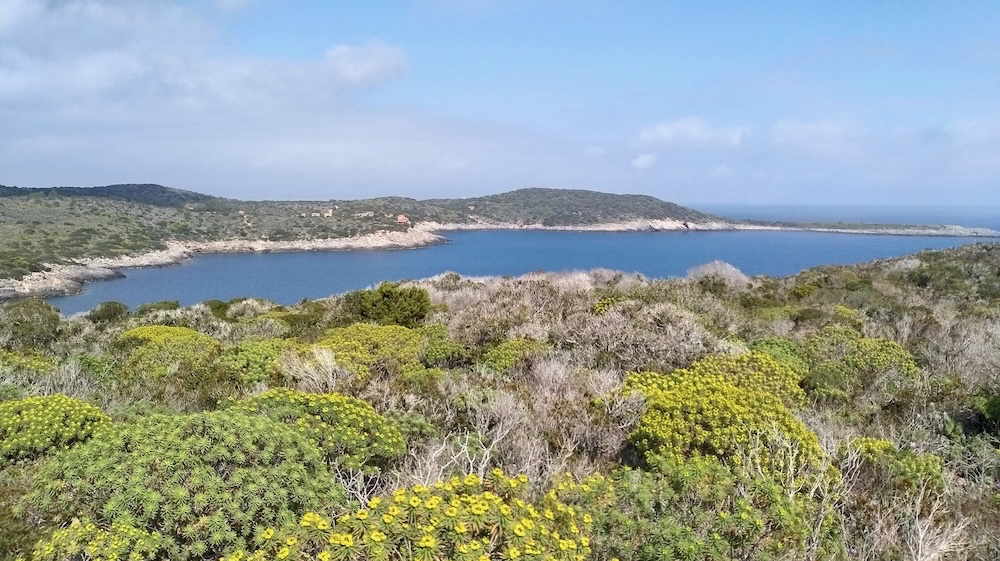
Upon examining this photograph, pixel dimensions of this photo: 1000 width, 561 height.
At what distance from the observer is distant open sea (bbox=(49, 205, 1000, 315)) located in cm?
5928

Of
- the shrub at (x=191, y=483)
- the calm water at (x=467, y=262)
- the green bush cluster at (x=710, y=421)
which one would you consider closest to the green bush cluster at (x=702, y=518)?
the green bush cluster at (x=710, y=421)

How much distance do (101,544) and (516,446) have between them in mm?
3679

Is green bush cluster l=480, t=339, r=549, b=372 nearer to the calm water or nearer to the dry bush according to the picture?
the dry bush

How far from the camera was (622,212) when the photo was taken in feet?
532

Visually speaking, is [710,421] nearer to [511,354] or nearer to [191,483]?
[511,354]

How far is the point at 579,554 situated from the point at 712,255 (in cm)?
9943

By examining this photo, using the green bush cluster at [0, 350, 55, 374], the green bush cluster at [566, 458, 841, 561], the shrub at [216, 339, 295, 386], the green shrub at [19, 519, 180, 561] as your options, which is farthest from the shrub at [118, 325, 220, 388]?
the green bush cluster at [566, 458, 841, 561]

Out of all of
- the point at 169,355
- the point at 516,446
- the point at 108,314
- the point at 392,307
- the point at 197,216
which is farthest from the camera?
the point at 197,216

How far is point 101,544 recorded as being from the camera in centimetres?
371

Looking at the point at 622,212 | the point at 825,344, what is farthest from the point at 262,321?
the point at 622,212

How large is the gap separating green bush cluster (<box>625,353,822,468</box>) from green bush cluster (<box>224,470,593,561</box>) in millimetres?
2494

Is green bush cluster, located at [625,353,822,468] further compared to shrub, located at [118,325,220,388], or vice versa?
shrub, located at [118,325,220,388]

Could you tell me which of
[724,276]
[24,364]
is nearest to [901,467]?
[24,364]

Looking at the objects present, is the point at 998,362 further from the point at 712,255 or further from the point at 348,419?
the point at 712,255
